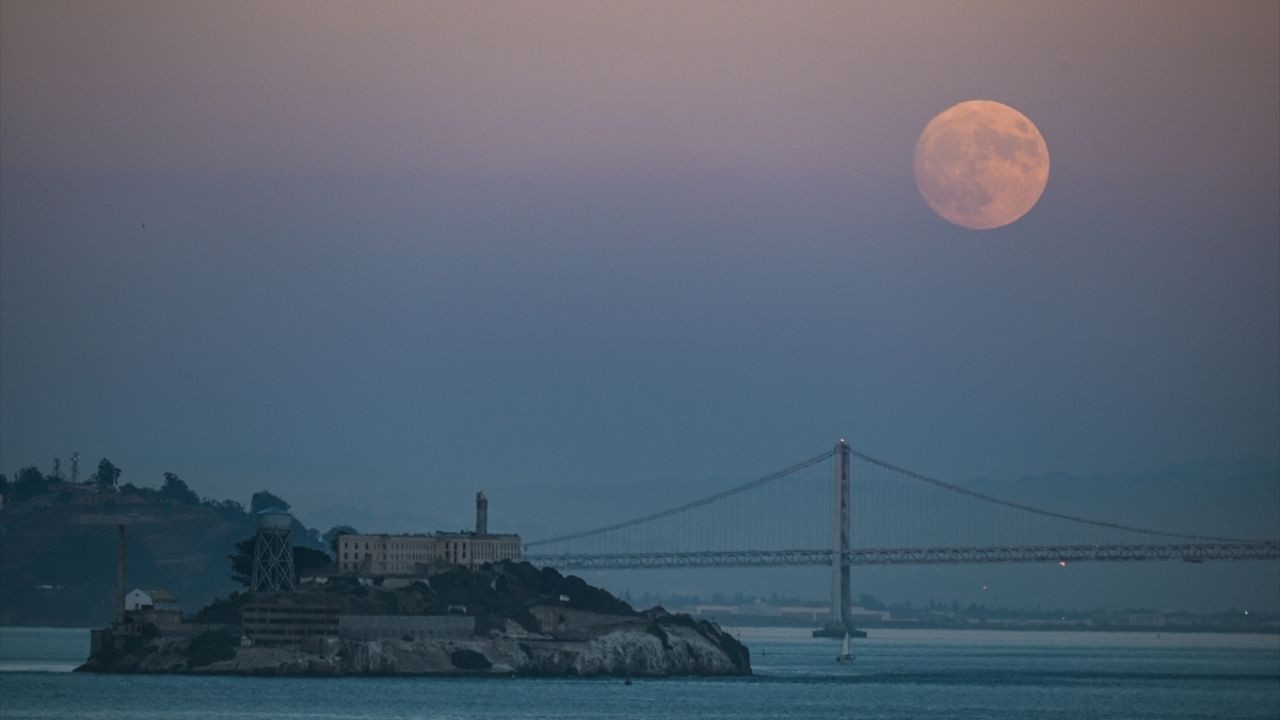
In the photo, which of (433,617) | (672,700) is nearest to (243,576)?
(433,617)

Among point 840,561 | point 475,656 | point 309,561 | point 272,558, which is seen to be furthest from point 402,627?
point 840,561

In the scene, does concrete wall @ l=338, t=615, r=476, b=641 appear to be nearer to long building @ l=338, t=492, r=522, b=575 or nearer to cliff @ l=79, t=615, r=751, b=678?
cliff @ l=79, t=615, r=751, b=678

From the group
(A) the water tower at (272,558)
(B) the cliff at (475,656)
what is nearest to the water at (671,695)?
(B) the cliff at (475,656)

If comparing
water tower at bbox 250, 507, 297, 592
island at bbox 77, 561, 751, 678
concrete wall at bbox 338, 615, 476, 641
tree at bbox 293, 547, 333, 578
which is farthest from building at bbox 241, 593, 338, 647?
tree at bbox 293, 547, 333, 578

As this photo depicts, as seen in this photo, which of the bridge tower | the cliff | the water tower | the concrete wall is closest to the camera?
the cliff

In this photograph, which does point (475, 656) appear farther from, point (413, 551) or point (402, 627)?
point (413, 551)

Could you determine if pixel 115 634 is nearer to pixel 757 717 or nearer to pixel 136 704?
pixel 136 704
